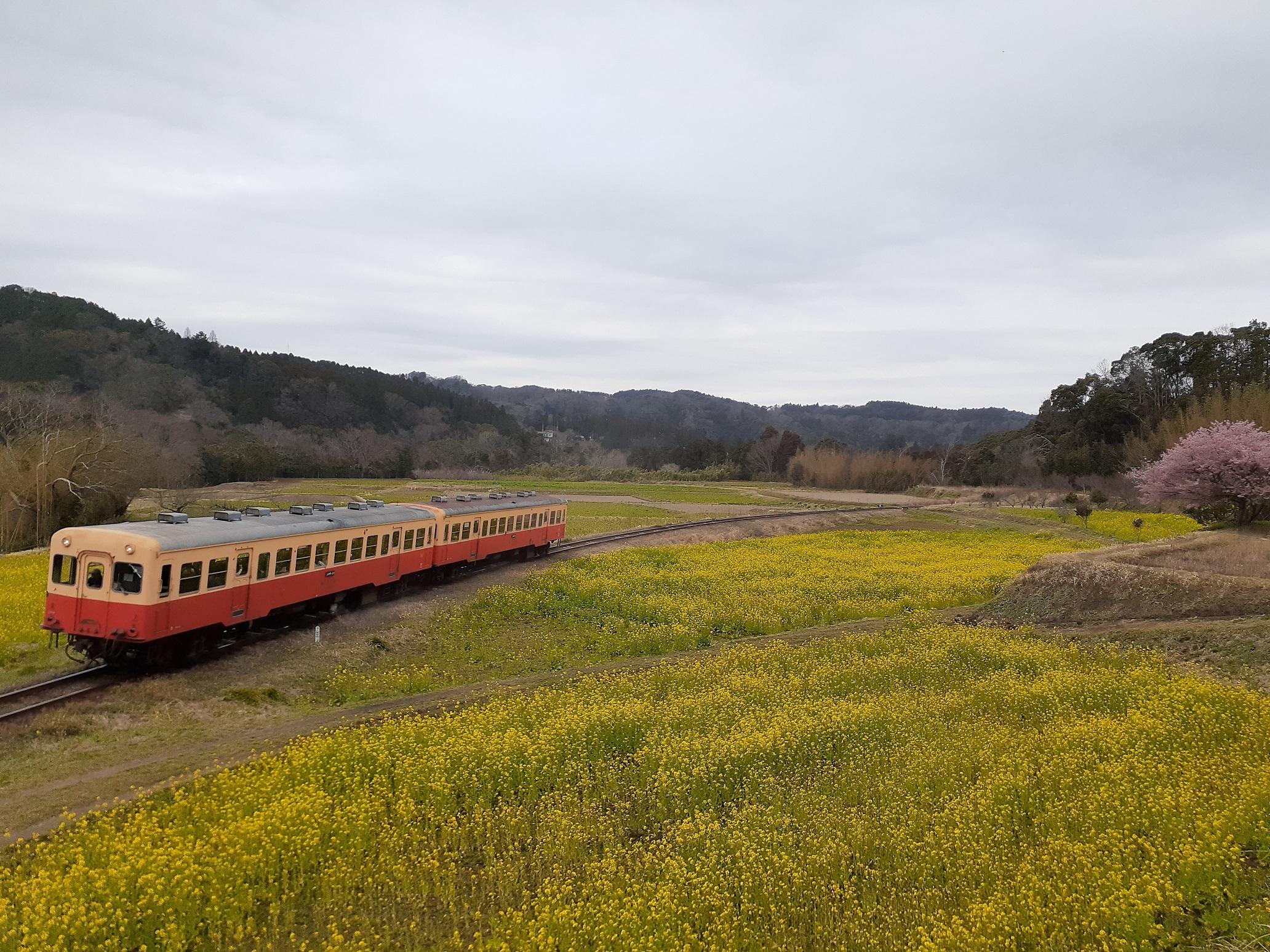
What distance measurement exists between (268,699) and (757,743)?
32.7 ft

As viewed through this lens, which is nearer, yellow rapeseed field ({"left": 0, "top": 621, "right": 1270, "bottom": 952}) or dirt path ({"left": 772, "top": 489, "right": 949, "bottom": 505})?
yellow rapeseed field ({"left": 0, "top": 621, "right": 1270, "bottom": 952})

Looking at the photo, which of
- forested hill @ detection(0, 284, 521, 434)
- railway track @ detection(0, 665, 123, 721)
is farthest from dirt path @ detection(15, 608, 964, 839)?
forested hill @ detection(0, 284, 521, 434)

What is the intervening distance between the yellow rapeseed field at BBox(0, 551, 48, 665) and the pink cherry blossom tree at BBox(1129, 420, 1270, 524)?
39.5 m

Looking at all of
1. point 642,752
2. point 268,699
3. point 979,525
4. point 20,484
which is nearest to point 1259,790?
point 642,752

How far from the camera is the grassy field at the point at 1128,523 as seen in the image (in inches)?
1694

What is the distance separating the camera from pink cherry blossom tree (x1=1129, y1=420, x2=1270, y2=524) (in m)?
29.3

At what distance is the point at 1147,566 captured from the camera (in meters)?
22.3

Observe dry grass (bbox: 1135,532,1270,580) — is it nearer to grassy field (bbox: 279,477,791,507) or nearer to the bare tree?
grassy field (bbox: 279,477,791,507)

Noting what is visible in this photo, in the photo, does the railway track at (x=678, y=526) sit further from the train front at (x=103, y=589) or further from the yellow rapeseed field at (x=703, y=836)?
the yellow rapeseed field at (x=703, y=836)

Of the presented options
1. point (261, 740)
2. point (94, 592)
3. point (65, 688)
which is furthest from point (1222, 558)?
point (65, 688)

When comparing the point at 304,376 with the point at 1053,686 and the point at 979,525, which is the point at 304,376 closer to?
the point at 979,525

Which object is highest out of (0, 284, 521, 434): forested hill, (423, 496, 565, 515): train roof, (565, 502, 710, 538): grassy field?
(0, 284, 521, 434): forested hill

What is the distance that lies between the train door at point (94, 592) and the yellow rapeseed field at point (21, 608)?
9.81 feet

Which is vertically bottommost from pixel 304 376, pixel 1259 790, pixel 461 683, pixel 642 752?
pixel 461 683
